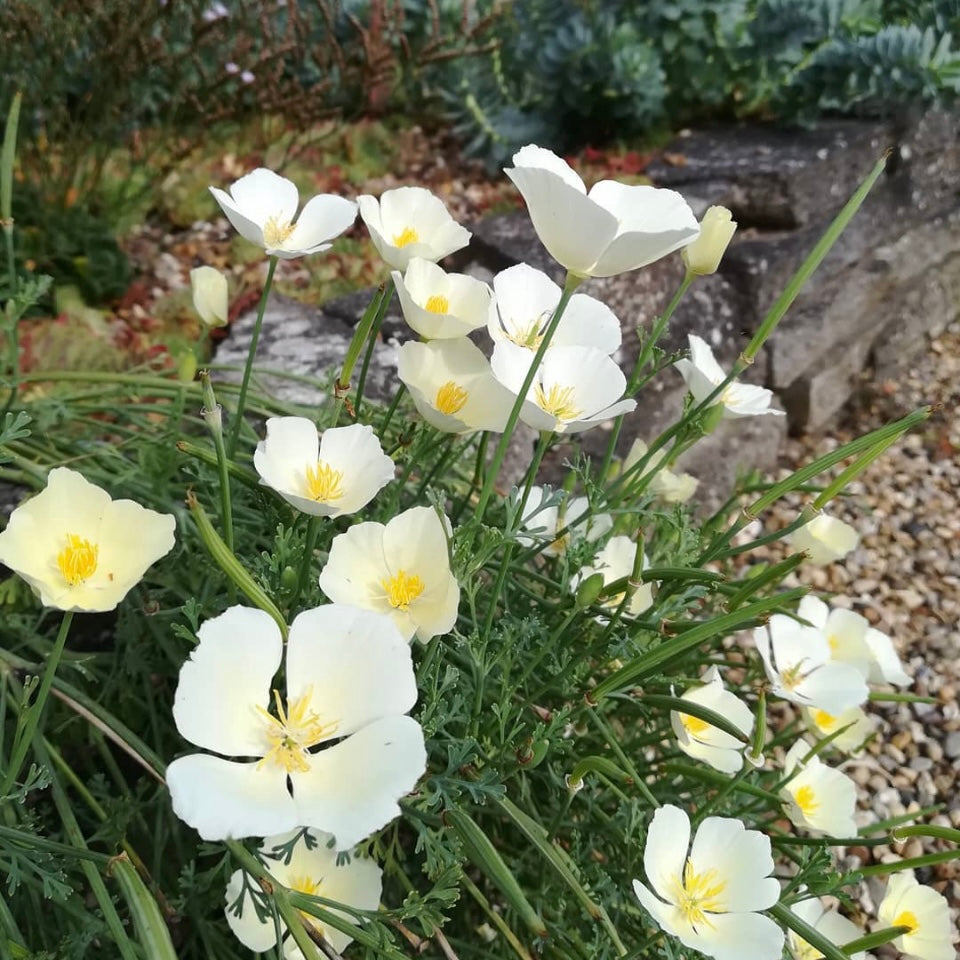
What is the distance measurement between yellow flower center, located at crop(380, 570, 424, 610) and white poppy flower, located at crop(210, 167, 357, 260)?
0.33m

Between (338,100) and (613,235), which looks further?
(338,100)

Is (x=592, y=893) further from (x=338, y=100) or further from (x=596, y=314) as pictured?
(x=338, y=100)

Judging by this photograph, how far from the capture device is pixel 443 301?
86cm

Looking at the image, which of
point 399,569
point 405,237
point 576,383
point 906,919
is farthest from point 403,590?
point 906,919

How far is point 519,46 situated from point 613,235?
8.27ft

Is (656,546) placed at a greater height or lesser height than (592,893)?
greater

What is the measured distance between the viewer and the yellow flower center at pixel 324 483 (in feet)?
2.58

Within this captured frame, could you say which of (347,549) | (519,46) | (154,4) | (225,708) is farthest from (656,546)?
(519,46)

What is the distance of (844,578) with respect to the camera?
85.7 inches

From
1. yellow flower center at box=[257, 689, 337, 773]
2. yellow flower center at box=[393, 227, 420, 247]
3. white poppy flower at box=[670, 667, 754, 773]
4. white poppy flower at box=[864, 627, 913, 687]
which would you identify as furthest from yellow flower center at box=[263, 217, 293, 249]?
white poppy flower at box=[864, 627, 913, 687]

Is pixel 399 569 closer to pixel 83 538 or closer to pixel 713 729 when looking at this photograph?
pixel 83 538

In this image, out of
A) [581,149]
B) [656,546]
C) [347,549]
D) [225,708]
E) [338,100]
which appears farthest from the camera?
[338,100]

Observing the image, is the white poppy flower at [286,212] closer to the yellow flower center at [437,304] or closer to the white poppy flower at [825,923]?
the yellow flower center at [437,304]

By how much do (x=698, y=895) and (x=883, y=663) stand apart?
523 millimetres
